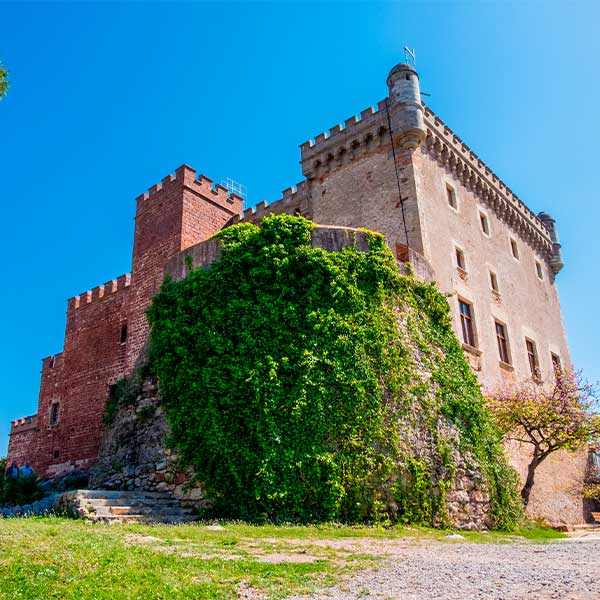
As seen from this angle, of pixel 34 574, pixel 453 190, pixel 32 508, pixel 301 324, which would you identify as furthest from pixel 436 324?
pixel 34 574

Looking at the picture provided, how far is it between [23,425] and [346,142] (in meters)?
18.9

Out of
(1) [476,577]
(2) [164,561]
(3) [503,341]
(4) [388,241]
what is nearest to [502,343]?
(3) [503,341]

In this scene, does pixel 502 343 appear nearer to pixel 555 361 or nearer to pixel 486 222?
pixel 486 222

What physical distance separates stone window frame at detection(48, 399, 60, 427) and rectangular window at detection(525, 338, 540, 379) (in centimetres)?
1932

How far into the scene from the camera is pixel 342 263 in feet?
45.1

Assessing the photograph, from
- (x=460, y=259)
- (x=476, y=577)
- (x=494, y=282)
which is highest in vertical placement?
(x=460, y=259)

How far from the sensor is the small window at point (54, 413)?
25156 millimetres

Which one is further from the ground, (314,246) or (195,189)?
(195,189)

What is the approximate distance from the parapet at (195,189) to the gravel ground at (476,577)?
18.9m

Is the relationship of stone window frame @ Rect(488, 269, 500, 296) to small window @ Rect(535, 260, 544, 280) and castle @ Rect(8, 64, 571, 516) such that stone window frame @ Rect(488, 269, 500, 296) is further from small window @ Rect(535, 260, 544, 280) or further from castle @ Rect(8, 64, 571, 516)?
small window @ Rect(535, 260, 544, 280)

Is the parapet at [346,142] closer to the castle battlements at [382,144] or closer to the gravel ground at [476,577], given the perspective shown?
the castle battlements at [382,144]

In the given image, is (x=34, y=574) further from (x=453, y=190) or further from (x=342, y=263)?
(x=453, y=190)

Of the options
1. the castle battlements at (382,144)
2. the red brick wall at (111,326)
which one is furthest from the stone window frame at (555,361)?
the red brick wall at (111,326)

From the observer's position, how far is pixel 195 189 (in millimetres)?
23891
